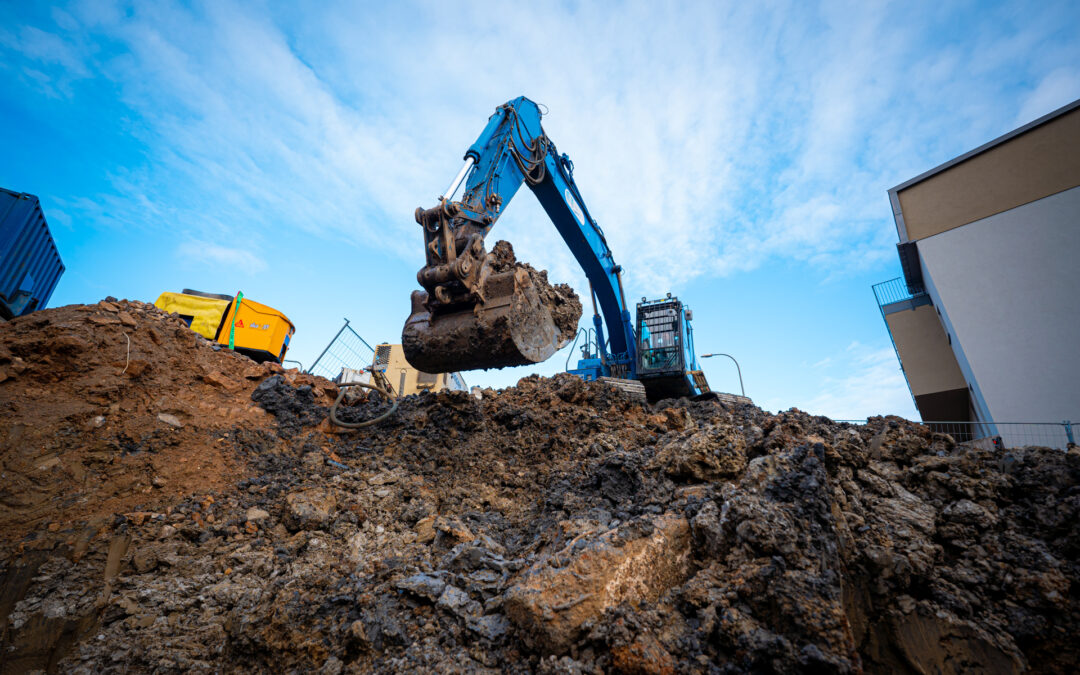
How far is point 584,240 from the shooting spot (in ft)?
29.0

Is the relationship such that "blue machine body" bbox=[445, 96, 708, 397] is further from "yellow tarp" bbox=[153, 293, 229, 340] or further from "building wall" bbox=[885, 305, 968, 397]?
"building wall" bbox=[885, 305, 968, 397]

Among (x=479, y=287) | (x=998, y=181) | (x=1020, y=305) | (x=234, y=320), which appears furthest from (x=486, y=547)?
(x=998, y=181)

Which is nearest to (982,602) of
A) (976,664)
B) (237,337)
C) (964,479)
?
(976,664)

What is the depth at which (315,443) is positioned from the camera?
524 centimetres

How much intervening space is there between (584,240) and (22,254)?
916 centimetres

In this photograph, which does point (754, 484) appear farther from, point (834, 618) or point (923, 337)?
point (923, 337)

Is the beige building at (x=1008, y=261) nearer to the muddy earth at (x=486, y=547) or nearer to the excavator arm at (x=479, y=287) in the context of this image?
the muddy earth at (x=486, y=547)

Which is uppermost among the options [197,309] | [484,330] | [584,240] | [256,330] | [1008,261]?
[1008,261]

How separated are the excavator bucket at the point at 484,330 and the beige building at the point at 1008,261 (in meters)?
11.3

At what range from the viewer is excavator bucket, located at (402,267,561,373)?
4.58 m

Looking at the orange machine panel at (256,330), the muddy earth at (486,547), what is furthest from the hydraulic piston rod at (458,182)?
the orange machine panel at (256,330)

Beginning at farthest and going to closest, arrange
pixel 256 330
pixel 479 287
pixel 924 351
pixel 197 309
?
pixel 924 351 → pixel 256 330 → pixel 197 309 → pixel 479 287

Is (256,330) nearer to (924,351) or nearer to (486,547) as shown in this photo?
(486,547)

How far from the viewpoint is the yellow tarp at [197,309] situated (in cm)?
865
